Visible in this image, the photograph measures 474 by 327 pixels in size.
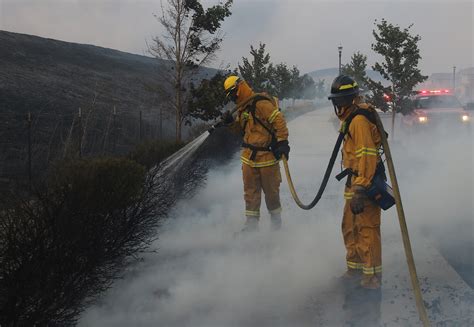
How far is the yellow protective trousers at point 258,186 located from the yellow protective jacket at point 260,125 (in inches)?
3.1

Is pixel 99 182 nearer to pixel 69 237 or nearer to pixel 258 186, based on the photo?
pixel 69 237

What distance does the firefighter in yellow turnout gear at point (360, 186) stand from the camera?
3873 millimetres

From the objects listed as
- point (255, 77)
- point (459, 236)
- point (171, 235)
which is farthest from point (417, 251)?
point (255, 77)

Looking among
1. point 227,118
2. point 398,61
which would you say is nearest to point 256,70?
point 398,61

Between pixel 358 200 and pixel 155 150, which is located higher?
pixel 358 200

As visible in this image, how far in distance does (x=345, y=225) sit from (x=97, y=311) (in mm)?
2101

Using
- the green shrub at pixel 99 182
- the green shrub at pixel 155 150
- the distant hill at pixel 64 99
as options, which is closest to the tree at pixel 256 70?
the distant hill at pixel 64 99

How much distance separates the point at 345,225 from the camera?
4328mm

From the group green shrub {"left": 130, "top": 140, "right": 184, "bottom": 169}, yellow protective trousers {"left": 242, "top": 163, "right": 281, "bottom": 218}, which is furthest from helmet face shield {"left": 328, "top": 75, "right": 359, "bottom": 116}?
green shrub {"left": 130, "top": 140, "right": 184, "bottom": 169}

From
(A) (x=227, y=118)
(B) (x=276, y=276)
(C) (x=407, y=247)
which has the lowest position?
(B) (x=276, y=276)

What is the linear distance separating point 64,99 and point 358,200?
3143 centimetres

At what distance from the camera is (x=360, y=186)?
3854 mm

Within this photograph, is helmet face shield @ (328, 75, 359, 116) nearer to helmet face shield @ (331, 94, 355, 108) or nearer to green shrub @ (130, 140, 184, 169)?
helmet face shield @ (331, 94, 355, 108)

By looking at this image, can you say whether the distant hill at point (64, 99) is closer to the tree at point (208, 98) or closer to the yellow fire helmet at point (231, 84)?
the tree at point (208, 98)
